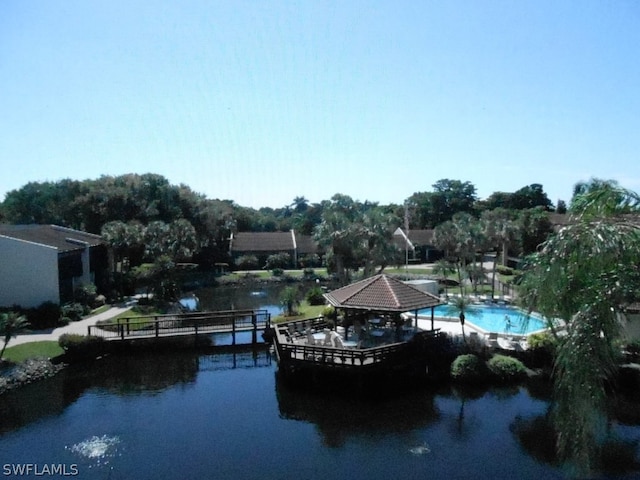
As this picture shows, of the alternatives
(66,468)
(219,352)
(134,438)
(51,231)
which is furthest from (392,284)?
(51,231)

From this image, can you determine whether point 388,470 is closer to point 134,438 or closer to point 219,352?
point 134,438

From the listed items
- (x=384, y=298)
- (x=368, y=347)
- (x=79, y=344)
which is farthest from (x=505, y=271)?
(x=79, y=344)

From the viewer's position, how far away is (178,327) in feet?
104

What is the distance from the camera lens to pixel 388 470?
15992 millimetres

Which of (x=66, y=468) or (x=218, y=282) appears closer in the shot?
(x=66, y=468)

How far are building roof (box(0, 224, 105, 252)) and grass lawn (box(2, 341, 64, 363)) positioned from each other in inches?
381

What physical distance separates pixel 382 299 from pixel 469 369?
18.1 ft

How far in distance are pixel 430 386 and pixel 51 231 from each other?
3632 cm

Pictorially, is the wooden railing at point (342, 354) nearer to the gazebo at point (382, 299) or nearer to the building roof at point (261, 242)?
the gazebo at point (382, 299)

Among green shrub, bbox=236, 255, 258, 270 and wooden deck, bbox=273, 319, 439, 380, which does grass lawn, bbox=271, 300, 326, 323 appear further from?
green shrub, bbox=236, 255, 258, 270

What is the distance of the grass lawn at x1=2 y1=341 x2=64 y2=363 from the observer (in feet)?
83.3

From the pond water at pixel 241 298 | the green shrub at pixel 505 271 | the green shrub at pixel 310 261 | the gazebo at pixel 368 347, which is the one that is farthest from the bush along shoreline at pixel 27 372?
the green shrub at pixel 505 271

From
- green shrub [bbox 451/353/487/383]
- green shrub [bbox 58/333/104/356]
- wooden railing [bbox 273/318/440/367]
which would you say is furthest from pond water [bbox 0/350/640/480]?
green shrub [bbox 58/333/104/356]

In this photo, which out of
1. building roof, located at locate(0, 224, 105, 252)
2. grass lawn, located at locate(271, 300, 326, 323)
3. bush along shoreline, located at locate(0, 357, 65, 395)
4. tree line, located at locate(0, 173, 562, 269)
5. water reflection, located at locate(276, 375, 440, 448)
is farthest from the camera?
tree line, located at locate(0, 173, 562, 269)
